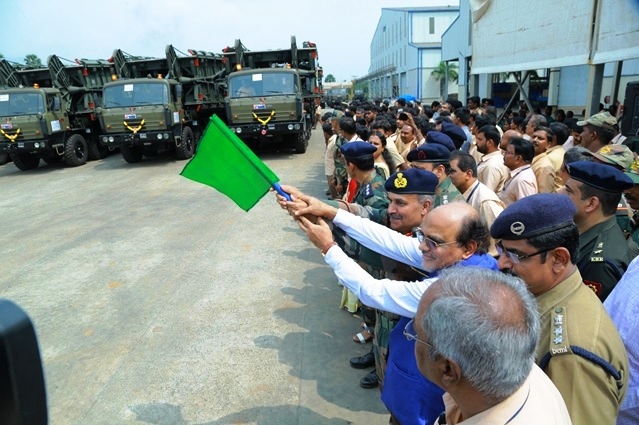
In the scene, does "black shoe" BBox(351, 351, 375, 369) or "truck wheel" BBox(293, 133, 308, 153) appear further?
"truck wheel" BBox(293, 133, 308, 153)

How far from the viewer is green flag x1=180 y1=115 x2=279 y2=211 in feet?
7.41

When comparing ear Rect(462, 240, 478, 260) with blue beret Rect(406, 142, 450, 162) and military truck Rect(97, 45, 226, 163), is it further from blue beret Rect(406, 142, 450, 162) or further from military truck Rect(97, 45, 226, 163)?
military truck Rect(97, 45, 226, 163)

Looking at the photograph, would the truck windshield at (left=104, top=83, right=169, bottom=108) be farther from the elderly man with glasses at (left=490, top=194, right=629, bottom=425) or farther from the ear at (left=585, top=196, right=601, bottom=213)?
the elderly man with glasses at (left=490, top=194, right=629, bottom=425)

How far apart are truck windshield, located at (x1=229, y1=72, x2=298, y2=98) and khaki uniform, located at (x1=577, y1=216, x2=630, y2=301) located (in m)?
10.3

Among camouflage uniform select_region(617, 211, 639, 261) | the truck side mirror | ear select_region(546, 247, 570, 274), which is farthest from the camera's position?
camouflage uniform select_region(617, 211, 639, 261)

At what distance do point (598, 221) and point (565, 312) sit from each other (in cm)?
92

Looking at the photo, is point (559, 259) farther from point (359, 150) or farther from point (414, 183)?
point (359, 150)

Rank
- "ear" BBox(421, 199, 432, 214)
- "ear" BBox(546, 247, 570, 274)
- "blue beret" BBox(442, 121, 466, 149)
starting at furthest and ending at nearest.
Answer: "blue beret" BBox(442, 121, 466, 149)
"ear" BBox(421, 199, 432, 214)
"ear" BBox(546, 247, 570, 274)

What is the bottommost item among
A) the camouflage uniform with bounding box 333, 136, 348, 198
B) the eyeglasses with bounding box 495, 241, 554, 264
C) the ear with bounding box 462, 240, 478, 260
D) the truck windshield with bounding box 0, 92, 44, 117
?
the camouflage uniform with bounding box 333, 136, 348, 198

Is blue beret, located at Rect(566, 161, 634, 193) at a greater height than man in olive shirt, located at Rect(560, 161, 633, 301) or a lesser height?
greater

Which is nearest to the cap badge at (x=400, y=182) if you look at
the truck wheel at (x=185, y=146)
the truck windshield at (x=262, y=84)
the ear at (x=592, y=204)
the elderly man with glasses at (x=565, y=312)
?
the elderly man with glasses at (x=565, y=312)

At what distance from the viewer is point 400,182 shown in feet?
7.72

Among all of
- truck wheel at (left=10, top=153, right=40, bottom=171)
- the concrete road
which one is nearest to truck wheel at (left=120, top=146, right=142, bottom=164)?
truck wheel at (left=10, top=153, right=40, bottom=171)

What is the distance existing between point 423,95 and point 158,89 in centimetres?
3265
